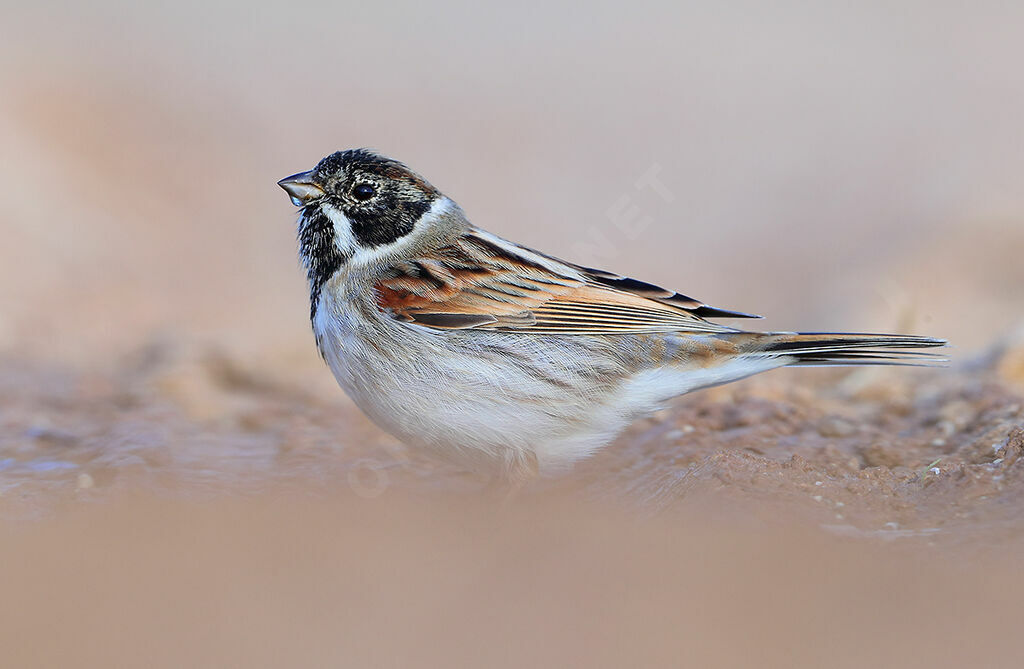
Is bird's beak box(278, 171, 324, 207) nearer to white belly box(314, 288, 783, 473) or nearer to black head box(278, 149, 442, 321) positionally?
black head box(278, 149, 442, 321)

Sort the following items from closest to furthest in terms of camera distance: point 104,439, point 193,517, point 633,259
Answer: point 193,517, point 104,439, point 633,259

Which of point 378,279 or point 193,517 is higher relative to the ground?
point 378,279

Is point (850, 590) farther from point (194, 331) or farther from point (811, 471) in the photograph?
point (194, 331)

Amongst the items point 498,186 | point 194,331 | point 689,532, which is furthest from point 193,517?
point 498,186

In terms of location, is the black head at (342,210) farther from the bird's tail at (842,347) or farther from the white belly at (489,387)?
the bird's tail at (842,347)

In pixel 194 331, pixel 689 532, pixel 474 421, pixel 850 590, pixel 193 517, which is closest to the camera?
pixel 850 590

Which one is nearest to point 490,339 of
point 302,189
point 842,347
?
point 302,189

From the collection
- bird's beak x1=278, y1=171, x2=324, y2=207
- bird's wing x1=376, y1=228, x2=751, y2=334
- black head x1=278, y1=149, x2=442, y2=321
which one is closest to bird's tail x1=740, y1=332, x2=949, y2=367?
bird's wing x1=376, y1=228, x2=751, y2=334
